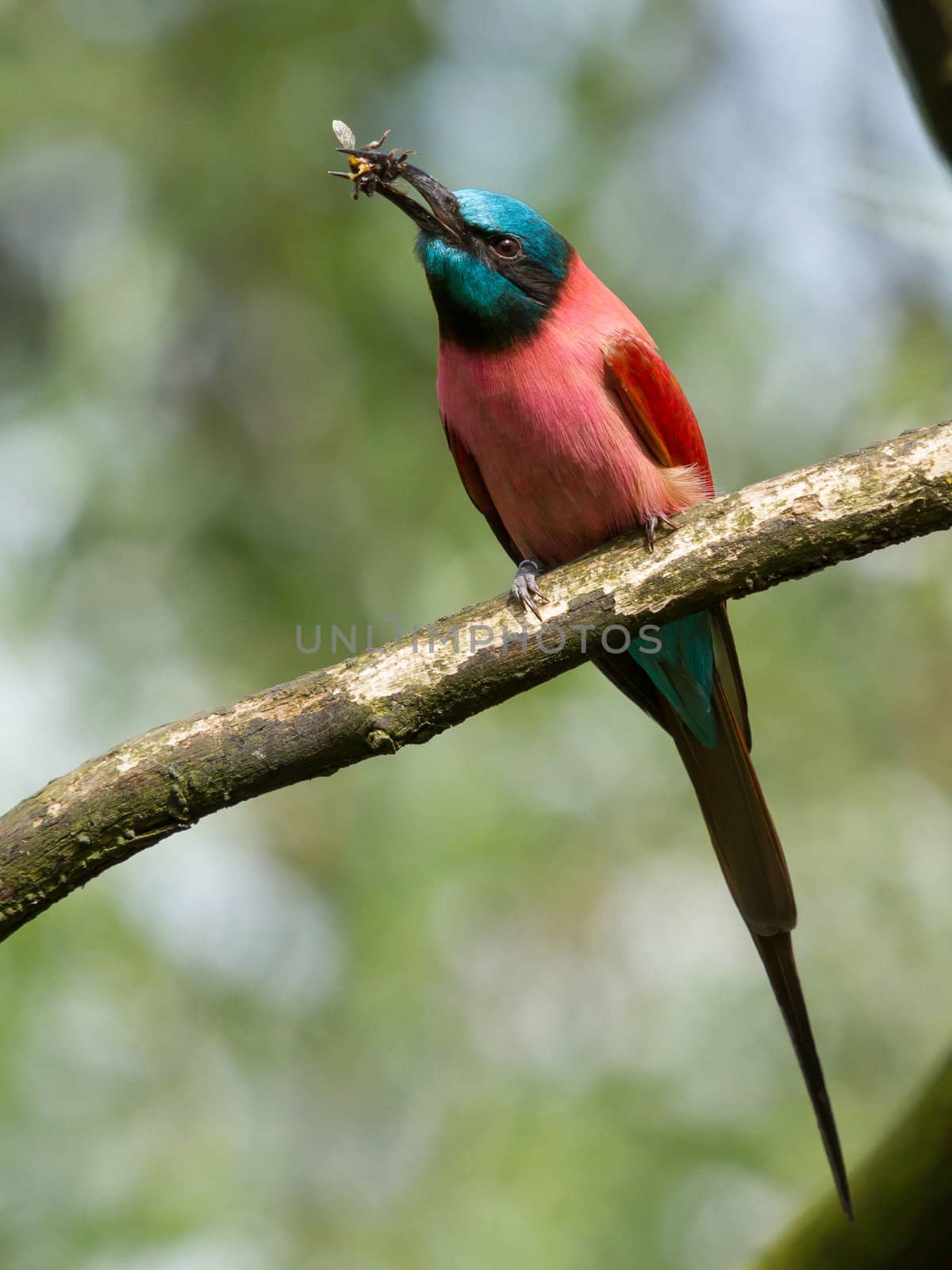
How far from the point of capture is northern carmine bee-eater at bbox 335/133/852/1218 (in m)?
3.08

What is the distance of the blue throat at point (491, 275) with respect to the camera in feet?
10.6

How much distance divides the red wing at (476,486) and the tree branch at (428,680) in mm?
1121

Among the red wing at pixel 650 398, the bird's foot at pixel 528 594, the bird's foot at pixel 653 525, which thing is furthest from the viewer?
the red wing at pixel 650 398

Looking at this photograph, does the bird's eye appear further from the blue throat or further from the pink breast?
the pink breast

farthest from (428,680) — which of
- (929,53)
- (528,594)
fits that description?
(929,53)

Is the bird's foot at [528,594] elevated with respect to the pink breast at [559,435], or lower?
lower

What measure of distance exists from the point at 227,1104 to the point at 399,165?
10.8 feet

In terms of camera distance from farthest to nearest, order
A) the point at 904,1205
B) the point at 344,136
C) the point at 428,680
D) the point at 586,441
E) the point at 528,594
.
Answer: the point at 344,136 < the point at 586,441 < the point at 528,594 < the point at 428,680 < the point at 904,1205

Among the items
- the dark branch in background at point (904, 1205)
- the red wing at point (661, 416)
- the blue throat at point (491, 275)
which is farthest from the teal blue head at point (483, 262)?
the dark branch in background at point (904, 1205)

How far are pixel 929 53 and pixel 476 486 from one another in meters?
1.57

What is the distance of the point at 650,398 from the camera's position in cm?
317

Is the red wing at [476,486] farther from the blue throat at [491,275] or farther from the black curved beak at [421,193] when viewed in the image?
the black curved beak at [421,193]

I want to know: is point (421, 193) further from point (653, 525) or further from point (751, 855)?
point (751, 855)

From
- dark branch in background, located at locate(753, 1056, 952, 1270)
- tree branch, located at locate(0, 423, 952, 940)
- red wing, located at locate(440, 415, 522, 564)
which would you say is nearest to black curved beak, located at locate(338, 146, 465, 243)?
red wing, located at locate(440, 415, 522, 564)
